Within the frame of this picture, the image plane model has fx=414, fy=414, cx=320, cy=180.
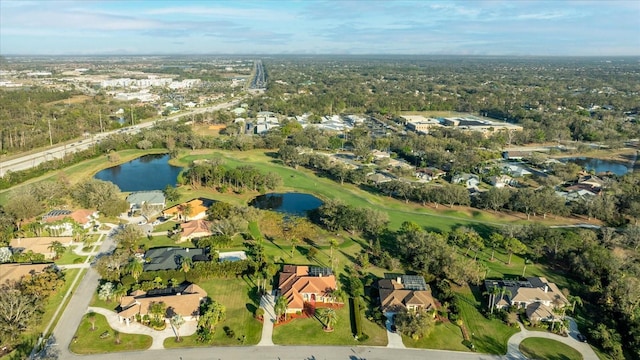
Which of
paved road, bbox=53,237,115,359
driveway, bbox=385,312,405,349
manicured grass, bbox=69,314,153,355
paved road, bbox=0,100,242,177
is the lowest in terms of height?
driveway, bbox=385,312,405,349

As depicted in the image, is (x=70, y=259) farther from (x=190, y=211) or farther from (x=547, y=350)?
(x=547, y=350)

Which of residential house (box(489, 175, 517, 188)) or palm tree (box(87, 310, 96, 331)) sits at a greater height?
residential house (box(489, 175, 517, 188))

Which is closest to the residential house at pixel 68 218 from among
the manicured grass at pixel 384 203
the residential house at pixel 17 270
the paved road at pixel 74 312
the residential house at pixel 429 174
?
the residential house at pixel 17 270

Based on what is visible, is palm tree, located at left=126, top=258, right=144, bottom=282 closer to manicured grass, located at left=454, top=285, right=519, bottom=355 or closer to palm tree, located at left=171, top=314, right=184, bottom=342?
palm tree, located at left=171, top=314, right=184, bottom=342

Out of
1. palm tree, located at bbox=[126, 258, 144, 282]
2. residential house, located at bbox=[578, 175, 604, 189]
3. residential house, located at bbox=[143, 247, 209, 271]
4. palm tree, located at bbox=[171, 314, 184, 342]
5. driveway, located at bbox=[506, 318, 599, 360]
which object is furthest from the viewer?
residential house, located at bbox=[578, 175, 604, 189]

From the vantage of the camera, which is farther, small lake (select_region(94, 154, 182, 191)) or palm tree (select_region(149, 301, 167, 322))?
small lake (select_region(94, 154, 182, 191))

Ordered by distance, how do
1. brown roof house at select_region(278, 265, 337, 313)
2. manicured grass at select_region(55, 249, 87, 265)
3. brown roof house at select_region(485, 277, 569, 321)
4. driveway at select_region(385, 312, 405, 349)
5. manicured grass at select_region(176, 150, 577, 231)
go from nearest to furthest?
driveway at select_region(385, 312, 405, 349)
brown roof house at select_region(485, 277, 569, 321)
brown roof house at select_region(278, 265, 337, 313)
manicured grass at select_region(55, 249, 87, 265)
manicured grass at select_region(176, 150, 577, 231)

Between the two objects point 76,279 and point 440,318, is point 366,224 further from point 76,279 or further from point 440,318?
point 76,279

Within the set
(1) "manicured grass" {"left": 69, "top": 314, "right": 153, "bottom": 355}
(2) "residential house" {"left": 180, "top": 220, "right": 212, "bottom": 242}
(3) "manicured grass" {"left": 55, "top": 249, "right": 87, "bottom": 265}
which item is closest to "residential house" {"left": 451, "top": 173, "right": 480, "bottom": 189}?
(2) "residential house" {"left": 180, "top": 220, "right": 212, "bottom": 242}
